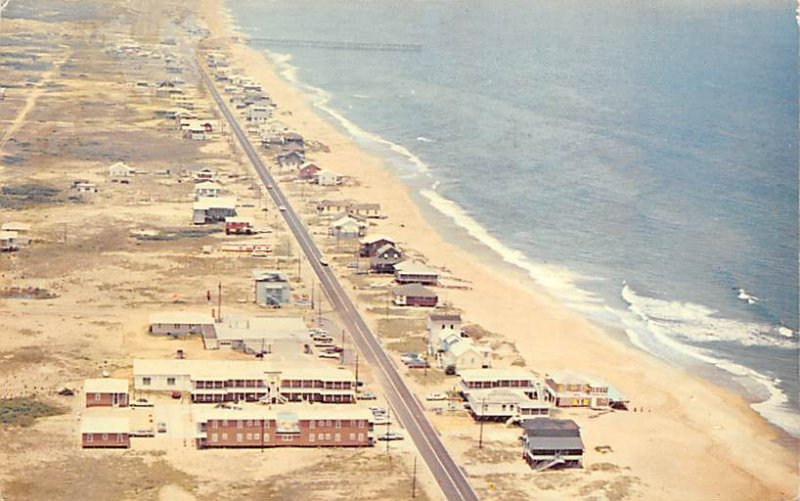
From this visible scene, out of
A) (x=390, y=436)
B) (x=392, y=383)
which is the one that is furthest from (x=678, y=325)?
(x=390, y=436)

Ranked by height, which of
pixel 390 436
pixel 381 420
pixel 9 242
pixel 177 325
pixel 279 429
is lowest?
pixel 390 436

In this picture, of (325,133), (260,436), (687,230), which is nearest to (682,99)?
(325,133)

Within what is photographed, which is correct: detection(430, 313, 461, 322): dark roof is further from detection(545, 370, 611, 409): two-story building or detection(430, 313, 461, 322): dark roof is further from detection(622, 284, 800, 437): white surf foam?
detection(622, 284, 800, 437): white surf foam

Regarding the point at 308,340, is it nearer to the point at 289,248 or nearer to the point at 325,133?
the point at 289,248

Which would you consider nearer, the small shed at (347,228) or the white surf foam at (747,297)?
the white surf foam at (747,297)

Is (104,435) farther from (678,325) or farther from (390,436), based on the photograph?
(678,325)

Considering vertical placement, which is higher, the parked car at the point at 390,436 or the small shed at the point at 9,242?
the small shed at the point at 9,242

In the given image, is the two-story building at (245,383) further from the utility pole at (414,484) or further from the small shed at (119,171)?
the small shed at (119,171)

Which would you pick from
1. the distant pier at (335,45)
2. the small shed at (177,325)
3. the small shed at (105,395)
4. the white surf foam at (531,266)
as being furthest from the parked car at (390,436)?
the distant pier at (335,45)
